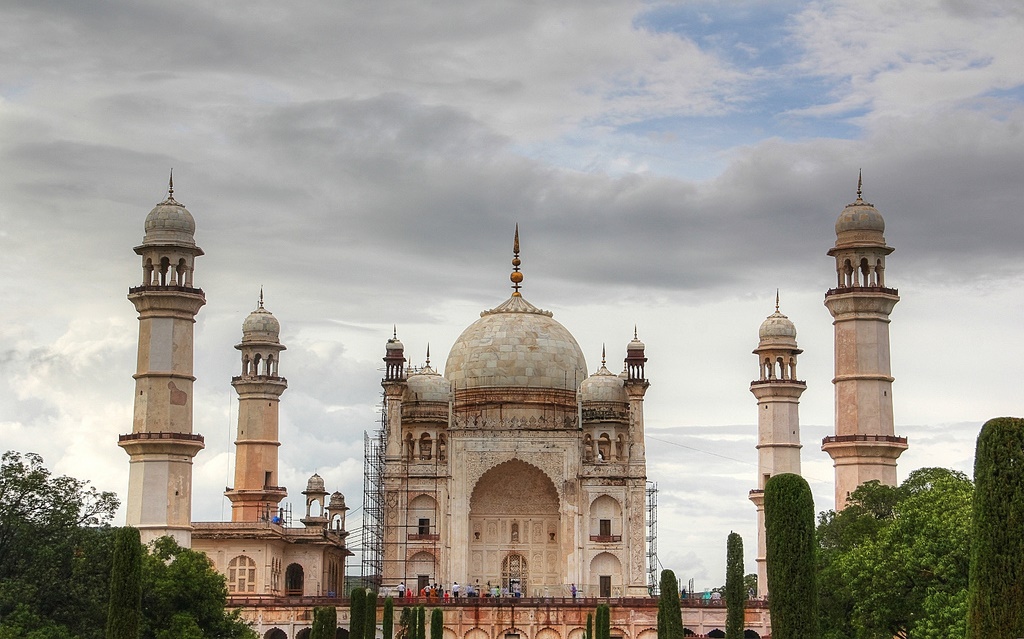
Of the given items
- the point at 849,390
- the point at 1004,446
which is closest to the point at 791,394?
the point at 849,390

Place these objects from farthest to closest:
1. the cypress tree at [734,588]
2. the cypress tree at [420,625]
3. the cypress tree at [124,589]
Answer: the cypress tree at [420,625]
the cypress tree at [734,588]
the cypress tree at [124,589]

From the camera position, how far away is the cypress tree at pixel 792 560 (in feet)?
85.0

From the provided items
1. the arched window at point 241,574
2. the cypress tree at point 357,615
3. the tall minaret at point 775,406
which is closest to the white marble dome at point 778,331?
the tall minaret at point 775,406

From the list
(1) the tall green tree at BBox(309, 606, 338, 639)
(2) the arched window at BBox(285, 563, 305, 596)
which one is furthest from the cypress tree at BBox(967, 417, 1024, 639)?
(2) the arched window at BBox(285, 563, 305, 596)

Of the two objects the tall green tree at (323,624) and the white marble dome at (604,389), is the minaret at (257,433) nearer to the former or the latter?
the white marble dome at (604,389)

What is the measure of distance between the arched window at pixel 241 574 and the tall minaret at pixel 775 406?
744 inches

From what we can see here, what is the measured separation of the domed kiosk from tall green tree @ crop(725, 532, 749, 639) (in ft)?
63.3

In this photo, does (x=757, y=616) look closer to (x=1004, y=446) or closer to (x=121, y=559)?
(x=121, y=559)

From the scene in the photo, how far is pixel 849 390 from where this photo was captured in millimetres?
54750

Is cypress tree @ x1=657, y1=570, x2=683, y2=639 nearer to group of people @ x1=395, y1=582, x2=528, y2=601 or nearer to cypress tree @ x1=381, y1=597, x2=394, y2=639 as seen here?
cypress tree @ x1=381, y1=597, x2=394, y2=639

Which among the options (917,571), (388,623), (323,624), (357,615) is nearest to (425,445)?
(388,623)

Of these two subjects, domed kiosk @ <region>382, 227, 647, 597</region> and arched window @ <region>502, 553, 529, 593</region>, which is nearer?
domed kiosk @ <region>382, 227, 647, 597</region>

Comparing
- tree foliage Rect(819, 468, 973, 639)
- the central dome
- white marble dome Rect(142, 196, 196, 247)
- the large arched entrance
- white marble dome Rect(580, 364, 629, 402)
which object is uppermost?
white marble dome Rect(142, 196, 196, 247)

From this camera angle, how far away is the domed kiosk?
5944 centimetres
